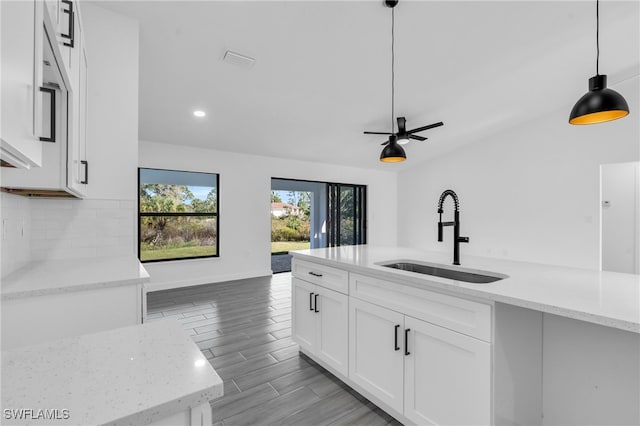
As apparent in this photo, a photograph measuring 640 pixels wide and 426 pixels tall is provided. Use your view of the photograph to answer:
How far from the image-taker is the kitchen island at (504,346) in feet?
4.13

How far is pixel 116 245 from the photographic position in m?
2.21

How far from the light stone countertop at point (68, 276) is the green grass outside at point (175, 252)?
2.80 metres

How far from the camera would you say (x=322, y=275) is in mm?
2232

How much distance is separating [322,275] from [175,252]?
3.51 meters

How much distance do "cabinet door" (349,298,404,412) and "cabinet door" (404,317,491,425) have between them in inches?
2.4

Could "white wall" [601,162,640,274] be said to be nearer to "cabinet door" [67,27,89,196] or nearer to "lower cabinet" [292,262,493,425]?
"lower cabinet" [292,262,493,425]

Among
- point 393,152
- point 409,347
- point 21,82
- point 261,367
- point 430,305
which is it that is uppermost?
point 393,152

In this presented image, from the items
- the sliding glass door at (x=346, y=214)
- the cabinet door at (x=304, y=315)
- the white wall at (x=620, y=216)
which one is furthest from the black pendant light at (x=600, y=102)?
the sliding glass door at (x=346, y=214)

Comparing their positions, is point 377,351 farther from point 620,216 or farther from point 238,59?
point 620,216

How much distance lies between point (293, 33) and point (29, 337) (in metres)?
2.71

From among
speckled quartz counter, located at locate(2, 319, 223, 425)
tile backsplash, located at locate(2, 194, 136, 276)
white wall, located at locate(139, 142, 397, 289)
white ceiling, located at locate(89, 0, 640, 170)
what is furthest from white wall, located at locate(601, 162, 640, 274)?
tile backsplash, located at locate(2, 194, 136, 276)

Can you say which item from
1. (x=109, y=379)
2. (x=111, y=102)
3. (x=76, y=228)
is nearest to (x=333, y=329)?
(x=109, y=379)

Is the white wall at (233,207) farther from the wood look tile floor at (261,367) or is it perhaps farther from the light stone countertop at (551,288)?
the light stone countertop at (551,288)

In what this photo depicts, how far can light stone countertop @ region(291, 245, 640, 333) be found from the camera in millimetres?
1038
